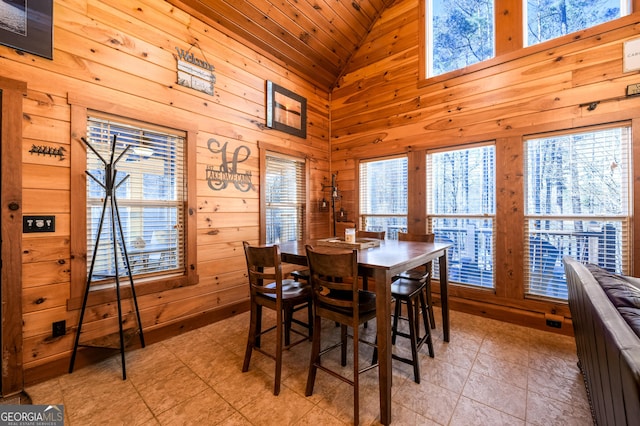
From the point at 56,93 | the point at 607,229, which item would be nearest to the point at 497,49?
the point at 607,229

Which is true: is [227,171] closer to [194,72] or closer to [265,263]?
[194,72]

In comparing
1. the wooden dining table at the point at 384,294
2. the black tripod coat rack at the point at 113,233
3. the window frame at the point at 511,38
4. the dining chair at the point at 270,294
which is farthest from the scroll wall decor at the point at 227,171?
the window frame at the point at 511,38

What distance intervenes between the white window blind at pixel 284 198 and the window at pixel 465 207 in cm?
185

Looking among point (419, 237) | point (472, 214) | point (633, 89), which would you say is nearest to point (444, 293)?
point (419, 237)

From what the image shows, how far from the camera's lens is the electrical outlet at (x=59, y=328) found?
6.73ft

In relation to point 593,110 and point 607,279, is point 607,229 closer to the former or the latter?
point 593,110

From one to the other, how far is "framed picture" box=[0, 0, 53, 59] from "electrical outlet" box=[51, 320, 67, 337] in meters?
2.01

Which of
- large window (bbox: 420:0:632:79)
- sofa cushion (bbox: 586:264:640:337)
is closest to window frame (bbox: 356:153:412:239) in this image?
large window (bbox: 420:0:632:79)

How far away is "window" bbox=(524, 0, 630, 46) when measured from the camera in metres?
2.64

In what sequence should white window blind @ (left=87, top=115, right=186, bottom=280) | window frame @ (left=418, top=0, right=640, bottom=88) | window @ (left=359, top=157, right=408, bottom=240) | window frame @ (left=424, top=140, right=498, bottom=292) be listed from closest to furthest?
white window blind @ (left=87, top=115, right=186, bottom=280)
window frame @ (left=418, top=0, right=640, bottom=88)
window frame @ (left=424, top=140, right=498, bottom=292)
window @ (left=359, top=157, right=408, bottom=240)

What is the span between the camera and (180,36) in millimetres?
2760

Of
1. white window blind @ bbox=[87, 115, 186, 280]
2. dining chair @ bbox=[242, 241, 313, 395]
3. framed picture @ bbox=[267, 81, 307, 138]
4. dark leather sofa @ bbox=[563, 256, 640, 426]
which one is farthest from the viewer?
framed picture @ bbox=[267, 81, 307, 138]

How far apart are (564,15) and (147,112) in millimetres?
4364

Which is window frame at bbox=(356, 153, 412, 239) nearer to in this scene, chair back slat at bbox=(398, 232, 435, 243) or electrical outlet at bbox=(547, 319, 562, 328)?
chair back slat at bbox=(398, 232, 435, 243)
